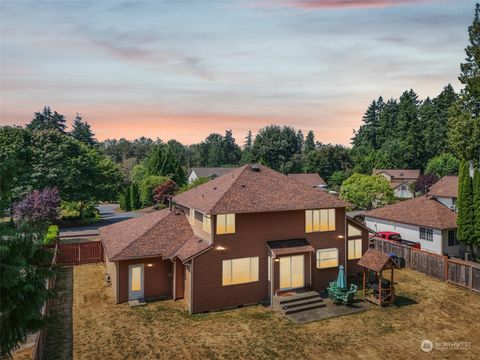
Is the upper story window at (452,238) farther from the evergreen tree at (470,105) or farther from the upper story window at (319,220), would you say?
the upper story window at (319,220)

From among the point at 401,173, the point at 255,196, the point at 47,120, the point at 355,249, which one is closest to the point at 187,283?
the point at 255,196

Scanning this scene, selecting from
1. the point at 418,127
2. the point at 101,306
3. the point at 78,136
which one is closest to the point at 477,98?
the point at 101,306

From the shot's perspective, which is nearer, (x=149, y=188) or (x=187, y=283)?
(x=187, y=283)

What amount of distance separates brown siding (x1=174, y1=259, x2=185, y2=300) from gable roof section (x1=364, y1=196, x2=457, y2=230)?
20.4m

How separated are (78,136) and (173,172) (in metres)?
52.9

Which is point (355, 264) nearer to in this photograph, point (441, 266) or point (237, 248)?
point (441, 266)

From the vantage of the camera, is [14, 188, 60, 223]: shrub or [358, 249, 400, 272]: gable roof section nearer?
[358, 249, 400, 272]: gable roof section

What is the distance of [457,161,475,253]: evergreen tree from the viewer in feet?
83.7

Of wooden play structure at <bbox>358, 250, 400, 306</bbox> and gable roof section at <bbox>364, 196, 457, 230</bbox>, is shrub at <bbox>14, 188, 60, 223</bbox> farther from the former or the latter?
gable roof section at <bbox>364, 196, 457, 230</bbox>

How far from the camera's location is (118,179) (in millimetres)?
46844

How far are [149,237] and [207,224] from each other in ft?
12.4

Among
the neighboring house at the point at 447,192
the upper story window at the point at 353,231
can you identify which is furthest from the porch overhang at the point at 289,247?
the neighboring house at the point at 447,192

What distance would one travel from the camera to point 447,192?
45.4m

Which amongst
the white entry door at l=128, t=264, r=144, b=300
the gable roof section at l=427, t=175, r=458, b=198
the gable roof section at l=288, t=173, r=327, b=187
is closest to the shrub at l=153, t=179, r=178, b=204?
the gable roof section at l=288, t=173, r=327, b=187
